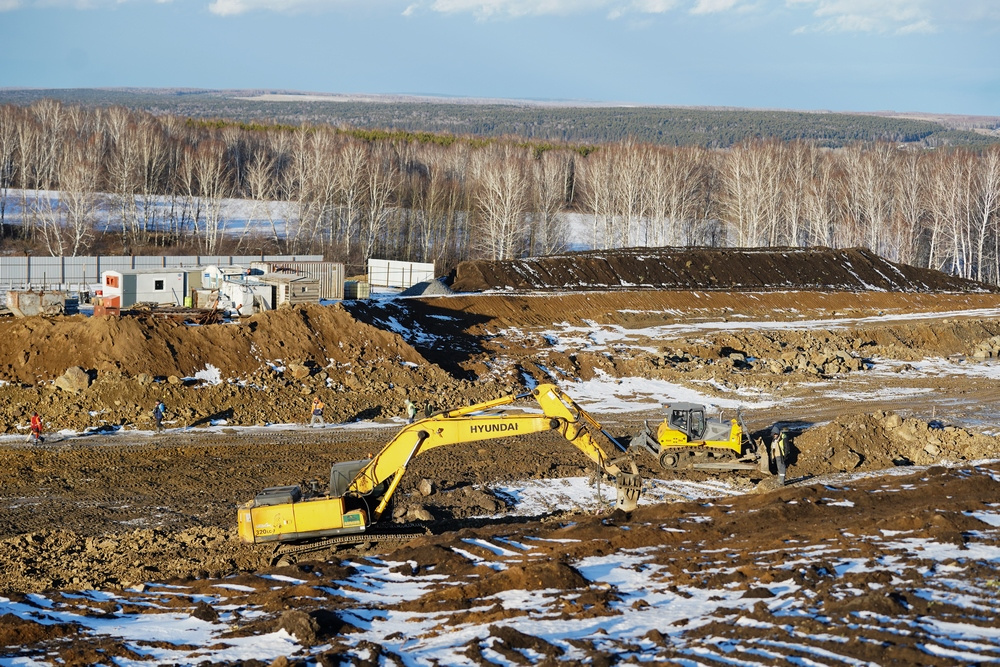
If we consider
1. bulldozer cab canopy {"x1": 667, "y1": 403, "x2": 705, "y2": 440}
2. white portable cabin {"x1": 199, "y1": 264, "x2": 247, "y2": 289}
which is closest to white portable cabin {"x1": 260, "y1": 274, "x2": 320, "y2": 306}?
white portable cabin {"x1": 199, "y1": 264, "x2": 247, "y2": 289}

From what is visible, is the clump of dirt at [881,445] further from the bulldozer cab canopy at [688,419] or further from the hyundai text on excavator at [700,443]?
the bulldozer cab canopy at [688,419]

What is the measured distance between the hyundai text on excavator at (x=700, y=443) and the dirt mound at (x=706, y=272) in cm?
2230

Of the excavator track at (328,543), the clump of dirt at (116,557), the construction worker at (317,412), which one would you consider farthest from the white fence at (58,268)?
the excavator track at (328,543)

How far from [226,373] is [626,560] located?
16.6 m

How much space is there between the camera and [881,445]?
Answer: 2473cm

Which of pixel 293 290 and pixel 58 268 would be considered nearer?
pixel 293 290

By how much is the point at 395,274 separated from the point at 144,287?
1900 cm

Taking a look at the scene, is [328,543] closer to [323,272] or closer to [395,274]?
[323,272]

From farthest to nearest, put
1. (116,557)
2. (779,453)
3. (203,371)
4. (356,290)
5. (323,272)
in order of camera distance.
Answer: (356,290), (323,272), (203,371), (779,453), (116,557)

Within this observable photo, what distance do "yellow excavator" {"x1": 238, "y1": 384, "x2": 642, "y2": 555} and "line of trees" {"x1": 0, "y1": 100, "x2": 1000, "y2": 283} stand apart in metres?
44.1

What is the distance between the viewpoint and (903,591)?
13.2m

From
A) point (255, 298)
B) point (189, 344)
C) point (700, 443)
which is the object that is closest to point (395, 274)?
point (255, 298)

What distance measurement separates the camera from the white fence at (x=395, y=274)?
51.8 metres

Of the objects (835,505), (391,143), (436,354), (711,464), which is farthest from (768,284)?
(391,143)
